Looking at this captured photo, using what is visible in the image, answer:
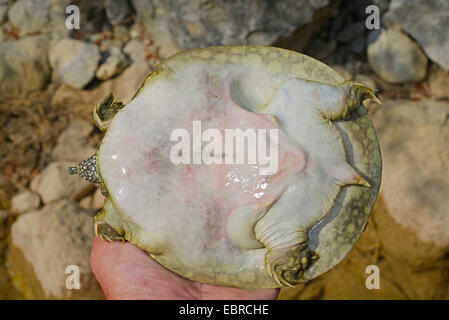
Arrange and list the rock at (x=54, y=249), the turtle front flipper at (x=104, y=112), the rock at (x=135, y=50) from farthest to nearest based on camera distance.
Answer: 1. the rock at (x=135, y=50)
2. the rock at (x=54, y=249)
3. the turtle front flipper at (x=104, y=112)

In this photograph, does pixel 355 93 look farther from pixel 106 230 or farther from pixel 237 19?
pixel 237 19

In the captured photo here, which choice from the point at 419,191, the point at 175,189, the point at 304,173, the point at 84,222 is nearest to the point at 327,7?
the point at 419,191

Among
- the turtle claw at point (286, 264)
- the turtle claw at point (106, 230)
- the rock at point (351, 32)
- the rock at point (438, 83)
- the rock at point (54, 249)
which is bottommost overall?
the rock at point (54, 249)

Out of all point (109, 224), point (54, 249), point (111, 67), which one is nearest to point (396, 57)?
point (111, 67)

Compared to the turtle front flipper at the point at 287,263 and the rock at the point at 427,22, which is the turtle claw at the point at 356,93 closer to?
the turtle front flipper at the point at 287,263

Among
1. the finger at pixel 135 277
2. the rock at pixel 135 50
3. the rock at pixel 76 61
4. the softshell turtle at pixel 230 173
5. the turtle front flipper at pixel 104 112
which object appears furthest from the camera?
the rock at pixel 135 50

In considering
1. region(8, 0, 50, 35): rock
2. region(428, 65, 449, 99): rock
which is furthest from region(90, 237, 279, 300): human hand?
region(428, 65, 449, 99): rock

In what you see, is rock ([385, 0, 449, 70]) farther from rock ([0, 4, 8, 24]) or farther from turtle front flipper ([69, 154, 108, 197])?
rock ([0, 4, 8, 24])

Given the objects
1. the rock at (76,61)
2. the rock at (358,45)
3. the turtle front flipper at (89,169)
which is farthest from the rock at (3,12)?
the rock at (358,45)
